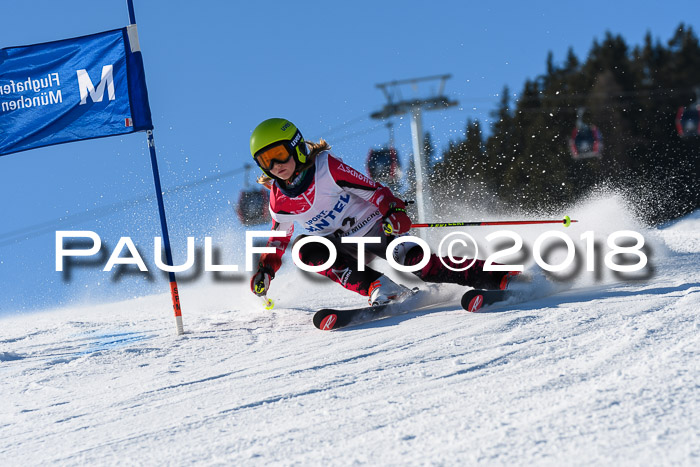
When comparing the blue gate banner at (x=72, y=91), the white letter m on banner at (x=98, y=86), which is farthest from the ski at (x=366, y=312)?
the white letter m on banner at (x=98, y=86)

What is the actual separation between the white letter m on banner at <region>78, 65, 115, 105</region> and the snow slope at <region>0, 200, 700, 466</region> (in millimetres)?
2221

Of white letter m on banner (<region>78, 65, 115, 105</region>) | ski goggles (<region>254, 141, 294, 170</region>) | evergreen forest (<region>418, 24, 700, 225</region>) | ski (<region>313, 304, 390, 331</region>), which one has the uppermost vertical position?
evergreen forest (<region>418, 24, 700, 225</region>)

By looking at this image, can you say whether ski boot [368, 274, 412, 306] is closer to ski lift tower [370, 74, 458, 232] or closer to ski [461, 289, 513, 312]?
ski [461, 289, 513, 312]

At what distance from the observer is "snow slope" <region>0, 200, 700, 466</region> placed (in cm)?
182

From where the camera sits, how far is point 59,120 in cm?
557

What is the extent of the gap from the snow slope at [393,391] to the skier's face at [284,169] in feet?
3.54

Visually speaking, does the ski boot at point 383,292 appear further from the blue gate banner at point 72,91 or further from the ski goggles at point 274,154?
the blue gate banner at point 72,91

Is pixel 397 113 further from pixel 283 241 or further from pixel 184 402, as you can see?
pixel 184 402

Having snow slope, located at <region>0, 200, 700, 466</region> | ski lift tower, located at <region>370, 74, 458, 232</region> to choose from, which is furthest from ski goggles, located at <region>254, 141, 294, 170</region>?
ski lift tower, located at <region>370, 74, 458, 232</region>

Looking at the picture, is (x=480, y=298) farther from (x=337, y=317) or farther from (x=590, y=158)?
(x=590, y=158)

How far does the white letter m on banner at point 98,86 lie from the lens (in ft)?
17.9

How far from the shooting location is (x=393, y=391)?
95.7 inches

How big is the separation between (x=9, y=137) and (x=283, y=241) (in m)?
2.89

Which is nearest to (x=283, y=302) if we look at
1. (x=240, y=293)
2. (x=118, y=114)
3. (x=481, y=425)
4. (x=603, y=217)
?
(x=240, y=293)
